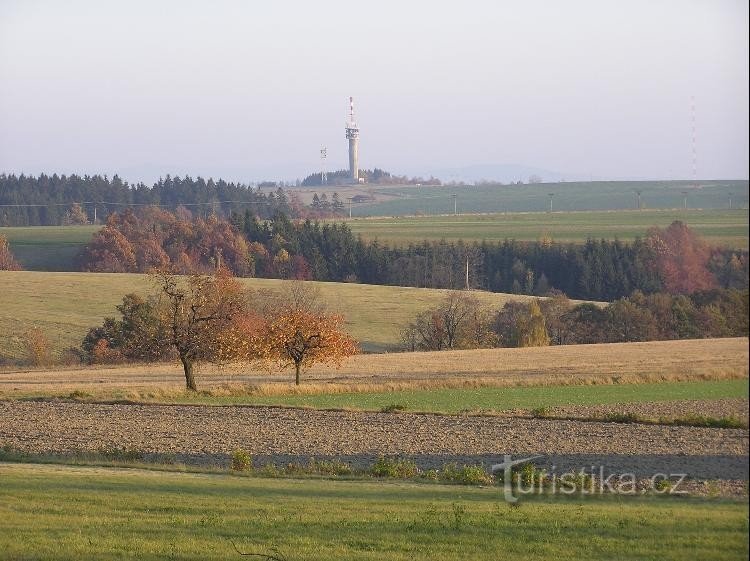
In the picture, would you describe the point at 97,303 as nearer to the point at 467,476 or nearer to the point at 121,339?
the point at 121,339

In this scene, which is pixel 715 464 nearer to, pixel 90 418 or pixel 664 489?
pixel 664 489

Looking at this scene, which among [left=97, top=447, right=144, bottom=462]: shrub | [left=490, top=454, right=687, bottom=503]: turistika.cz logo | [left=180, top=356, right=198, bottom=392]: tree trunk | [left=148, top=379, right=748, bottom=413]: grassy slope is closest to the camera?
[left=490, top=454, right=687, bottom=503]: turistika.cz logo

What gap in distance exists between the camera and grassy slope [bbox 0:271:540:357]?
224 ft

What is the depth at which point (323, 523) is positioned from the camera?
14.4 m

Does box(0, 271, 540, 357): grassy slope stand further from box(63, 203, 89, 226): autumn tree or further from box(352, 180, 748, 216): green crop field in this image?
box(63, 203, 89, 226): autumn tree

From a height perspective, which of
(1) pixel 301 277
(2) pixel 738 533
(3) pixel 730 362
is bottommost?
(1) pixel 301 277

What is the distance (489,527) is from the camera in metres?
13.6

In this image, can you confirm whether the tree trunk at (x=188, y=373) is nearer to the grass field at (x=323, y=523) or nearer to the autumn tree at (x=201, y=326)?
the autumn tree at (x=201, y=326)

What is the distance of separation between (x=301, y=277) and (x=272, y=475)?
272 ft

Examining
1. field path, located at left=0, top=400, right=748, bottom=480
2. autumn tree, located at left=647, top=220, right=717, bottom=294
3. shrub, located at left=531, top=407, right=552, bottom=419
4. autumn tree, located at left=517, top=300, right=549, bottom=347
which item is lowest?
autumn tree, located at left=517, top=300, right=549, bottom=347

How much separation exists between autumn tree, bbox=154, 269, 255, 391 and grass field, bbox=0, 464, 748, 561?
A: 22.3 m

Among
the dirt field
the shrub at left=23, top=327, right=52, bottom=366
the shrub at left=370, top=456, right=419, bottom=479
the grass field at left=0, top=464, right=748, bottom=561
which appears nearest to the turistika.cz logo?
the grass field at left=0, top=464, right=748, bottom=561

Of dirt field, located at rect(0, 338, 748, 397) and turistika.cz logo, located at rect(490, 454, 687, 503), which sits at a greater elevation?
turistika.cz logo, located at rect(490, 454, 687, 503)

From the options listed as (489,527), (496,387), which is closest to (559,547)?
(489,527)
